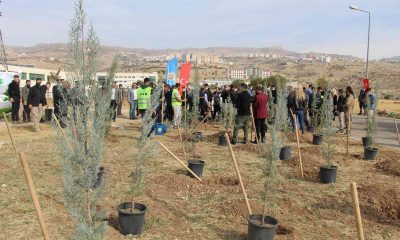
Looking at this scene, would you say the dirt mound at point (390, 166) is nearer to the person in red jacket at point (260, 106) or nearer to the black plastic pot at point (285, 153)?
the black plastic pot at point (285, 153)

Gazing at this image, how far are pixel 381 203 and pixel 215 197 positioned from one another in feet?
9.10

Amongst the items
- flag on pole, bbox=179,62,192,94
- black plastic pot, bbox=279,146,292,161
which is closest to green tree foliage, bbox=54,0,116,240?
black plastic pot, bbox=279,146,292,161

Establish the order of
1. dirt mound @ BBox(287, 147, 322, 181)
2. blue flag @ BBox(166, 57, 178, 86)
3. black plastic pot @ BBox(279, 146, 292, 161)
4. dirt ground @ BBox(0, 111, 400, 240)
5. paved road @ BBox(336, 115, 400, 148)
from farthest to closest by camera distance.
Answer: blue flag @ BBox(166, 57, 178, 86) → paved road @ BBox(336, 115, 400, 148) → black plastic pot @ BBox(279, 146, 292, 161) → dirt mound @ BBox(287, 147, 322, 181) → dirt ground @ BBox(0, 111, 400, 240)

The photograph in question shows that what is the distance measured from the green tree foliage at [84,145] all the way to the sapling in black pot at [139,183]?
38.6 inches

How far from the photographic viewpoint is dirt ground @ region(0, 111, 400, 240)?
17.3ft

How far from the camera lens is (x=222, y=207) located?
604cm

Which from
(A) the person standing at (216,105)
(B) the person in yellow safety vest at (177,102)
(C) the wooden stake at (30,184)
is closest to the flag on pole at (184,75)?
(B) the person in yellow safety vest at (177,102)

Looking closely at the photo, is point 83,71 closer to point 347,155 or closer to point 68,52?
point 68,52

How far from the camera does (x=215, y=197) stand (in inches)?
260

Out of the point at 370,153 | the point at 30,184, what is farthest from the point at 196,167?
the point at 370,153

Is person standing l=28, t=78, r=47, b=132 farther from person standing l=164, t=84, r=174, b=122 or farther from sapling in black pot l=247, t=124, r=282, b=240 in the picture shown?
sapling in black pot l=247, t=124, r=282, b=240

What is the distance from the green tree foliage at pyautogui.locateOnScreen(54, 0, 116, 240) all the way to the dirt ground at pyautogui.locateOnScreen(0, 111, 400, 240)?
456 mm

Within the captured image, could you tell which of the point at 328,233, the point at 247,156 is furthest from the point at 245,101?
the point at 328,233

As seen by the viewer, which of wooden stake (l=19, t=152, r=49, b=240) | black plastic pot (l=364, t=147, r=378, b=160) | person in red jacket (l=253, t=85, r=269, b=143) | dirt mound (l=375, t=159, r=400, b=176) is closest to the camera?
wooden stake (l=19, t=152, r=49, b=240)
